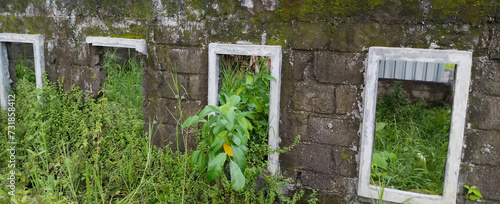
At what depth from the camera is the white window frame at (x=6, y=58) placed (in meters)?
5.02

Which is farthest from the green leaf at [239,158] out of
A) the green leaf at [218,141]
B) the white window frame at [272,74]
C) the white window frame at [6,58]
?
the white window frame at [6,58]

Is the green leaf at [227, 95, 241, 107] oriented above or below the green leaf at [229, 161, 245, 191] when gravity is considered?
above

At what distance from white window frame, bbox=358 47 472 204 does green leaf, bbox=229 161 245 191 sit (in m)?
1.15

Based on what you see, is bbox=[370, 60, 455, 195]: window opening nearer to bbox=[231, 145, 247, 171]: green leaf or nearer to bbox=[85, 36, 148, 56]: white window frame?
bbox=[231, 145, 247, 171]: green leaf

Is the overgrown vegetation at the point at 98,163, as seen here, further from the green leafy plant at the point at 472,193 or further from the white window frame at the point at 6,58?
the green leafy plant at the point at 472,193

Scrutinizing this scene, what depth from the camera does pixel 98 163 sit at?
14.4 ft

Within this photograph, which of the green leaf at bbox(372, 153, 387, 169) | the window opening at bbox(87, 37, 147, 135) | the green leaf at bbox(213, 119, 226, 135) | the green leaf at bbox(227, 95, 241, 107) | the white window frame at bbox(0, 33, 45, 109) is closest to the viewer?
the green leaf at bbox(213, 119, 226, 135)

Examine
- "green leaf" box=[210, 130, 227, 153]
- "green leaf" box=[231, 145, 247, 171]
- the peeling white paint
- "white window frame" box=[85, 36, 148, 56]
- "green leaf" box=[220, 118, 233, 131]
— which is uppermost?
the peeling white paint

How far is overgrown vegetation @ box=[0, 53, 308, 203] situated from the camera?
3691 mm

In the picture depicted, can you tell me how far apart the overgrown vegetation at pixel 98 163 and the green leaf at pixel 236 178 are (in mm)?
66

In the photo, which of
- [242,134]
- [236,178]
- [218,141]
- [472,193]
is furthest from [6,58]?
[472,193]

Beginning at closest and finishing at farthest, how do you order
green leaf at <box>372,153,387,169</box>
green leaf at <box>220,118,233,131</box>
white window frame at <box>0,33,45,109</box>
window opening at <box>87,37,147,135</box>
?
green leaf at <box>220,118,233,131</box>, green leaf at <box>372,153,387,169</box>, window opening at <box>87,37,147,135</box>, white window frame at <box>0,33,45,109</box>

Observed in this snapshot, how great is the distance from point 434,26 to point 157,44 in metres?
2.63

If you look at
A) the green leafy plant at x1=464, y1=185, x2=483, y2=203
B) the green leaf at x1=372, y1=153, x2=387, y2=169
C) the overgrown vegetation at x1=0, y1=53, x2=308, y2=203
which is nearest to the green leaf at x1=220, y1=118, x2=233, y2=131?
the overgrown vegetation at x1=0, y1=53, x2=308, y2=203
